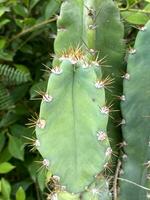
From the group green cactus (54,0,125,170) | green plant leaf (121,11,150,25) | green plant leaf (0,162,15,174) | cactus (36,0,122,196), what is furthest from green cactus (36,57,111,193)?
green plant leaf (0,162,15,174)

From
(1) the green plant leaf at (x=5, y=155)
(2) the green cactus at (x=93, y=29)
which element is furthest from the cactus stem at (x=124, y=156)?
(1) the green plant leaf at (x=5, y=155)

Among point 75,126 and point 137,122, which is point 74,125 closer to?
point 75,126

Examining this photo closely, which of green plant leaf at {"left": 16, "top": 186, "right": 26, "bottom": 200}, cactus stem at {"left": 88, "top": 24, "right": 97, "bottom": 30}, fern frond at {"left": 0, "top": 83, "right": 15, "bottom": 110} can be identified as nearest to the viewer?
cactus stem at {"left": 88, "top": 24, "right": 97, "bottom": 30}

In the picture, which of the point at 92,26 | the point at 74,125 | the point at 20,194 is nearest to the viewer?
the point at 74,125

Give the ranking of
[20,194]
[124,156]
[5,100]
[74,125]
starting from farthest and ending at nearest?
[5,100]
[20,194]
[124,156]
[74,125]

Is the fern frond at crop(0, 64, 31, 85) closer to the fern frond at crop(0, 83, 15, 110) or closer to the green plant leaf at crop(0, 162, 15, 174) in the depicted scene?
the fern frond at crop(0, 83, 15, 110)

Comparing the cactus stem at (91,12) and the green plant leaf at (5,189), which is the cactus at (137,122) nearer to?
the cactus stem at (91,12)

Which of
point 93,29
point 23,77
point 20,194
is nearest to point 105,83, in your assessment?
point 93,29
